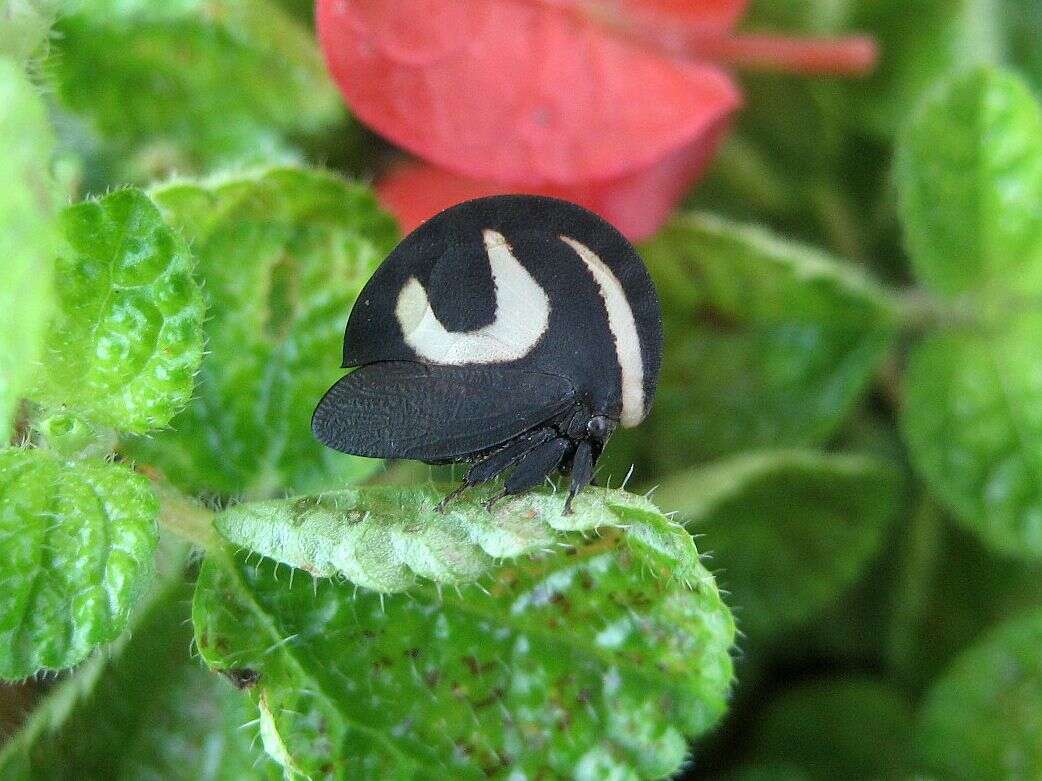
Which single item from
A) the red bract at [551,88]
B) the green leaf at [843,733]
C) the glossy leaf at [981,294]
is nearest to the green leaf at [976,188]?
the glossy leaf at [981,294]

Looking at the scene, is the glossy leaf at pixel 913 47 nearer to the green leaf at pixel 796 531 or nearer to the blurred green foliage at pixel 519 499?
the blurred green foliage at pixel 519 499

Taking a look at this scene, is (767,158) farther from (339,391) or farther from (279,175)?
(339,391)

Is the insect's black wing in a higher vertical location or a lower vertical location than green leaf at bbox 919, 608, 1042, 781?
higher

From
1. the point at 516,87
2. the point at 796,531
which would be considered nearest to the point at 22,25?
the point at 516,87

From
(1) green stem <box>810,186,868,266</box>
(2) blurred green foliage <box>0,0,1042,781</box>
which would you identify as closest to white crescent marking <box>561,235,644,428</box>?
(2) blurred green foliage <box>0,0,1042,781</box>

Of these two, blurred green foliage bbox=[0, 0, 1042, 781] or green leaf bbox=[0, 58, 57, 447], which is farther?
blurred green foliage bbox=[0, 0, 1042, 781]

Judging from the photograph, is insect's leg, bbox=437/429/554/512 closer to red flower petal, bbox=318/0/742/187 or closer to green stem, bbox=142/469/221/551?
green stem, bbox=142/469/221/551

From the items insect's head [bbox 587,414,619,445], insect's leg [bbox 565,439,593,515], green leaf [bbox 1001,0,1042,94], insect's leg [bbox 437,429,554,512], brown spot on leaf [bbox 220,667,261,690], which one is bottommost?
brown spot on leaf [bbox 220,667,261,690]

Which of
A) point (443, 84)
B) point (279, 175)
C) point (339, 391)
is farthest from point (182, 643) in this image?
point (443, 84)
